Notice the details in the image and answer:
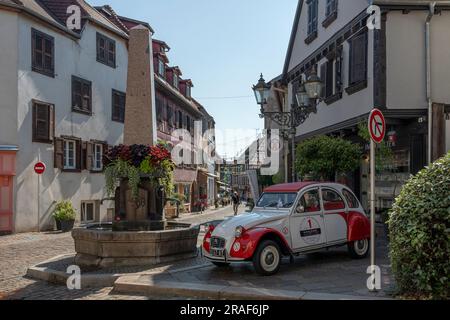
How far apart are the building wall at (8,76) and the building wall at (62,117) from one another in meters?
0.22

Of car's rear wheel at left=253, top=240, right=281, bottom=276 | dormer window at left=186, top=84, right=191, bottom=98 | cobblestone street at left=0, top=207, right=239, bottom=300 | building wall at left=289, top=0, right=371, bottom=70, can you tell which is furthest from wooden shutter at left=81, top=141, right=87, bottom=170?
dormer window at left=186, top=84, right=191, bottom=98

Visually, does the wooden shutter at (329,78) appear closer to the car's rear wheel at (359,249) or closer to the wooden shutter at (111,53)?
the car's rear wheel at (359,249)

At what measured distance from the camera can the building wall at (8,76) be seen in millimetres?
18969

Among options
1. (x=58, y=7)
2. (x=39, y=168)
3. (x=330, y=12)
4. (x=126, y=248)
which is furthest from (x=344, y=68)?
(x=58, y=7)

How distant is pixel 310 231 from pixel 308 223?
16 cm

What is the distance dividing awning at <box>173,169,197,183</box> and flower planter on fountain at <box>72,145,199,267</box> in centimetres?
2288

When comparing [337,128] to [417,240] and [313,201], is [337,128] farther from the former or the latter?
[417,240]

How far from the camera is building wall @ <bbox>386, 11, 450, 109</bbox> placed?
13758 millimetres

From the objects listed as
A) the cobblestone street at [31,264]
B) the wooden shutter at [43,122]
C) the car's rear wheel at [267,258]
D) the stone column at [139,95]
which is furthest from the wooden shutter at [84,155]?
the car's rear wheel at [267,258]

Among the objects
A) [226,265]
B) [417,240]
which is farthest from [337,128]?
[417,240]

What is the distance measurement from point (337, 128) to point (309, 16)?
5673 millimetres

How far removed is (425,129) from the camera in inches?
536

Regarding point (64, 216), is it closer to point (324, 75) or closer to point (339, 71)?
point (324, 75)
